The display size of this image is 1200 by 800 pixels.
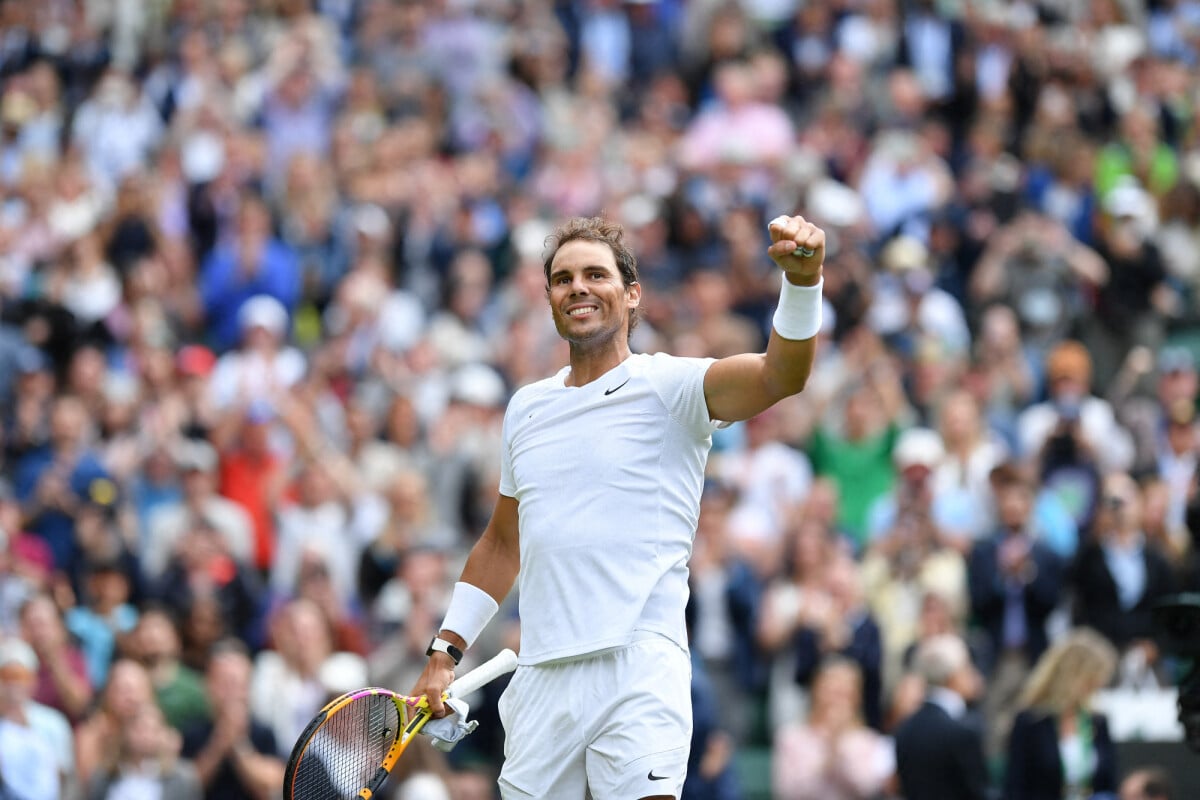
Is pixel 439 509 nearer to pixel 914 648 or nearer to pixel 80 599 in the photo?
pixel 80 599

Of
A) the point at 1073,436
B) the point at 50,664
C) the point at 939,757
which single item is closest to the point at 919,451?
the point at 1073,436

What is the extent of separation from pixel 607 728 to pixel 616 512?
607 mm

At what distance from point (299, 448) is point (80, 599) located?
1681 millimetres

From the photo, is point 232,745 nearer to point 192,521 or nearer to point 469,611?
point 192,521

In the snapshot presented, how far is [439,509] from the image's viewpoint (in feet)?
41.2

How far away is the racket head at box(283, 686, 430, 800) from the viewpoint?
5.81 meters

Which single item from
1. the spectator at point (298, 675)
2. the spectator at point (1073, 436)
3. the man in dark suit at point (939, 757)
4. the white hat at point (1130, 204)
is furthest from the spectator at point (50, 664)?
the white hat at point (1130, 204)

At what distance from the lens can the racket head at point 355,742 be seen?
5.81 m

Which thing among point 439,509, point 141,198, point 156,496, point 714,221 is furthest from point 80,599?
point 714,221

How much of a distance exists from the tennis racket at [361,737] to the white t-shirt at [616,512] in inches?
13.5

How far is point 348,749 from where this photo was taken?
5.92 meters

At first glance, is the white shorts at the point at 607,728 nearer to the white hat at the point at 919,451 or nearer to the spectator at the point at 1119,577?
the spectator at the point at 1119,577

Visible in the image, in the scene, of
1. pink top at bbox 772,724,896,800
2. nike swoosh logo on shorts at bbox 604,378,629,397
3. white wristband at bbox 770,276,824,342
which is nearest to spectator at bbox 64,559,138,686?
pink top at bbox 772,724,896,800

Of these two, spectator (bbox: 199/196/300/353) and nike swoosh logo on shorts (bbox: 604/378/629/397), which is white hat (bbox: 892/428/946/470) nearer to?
spectator (bbox: 199/196/300/353)
